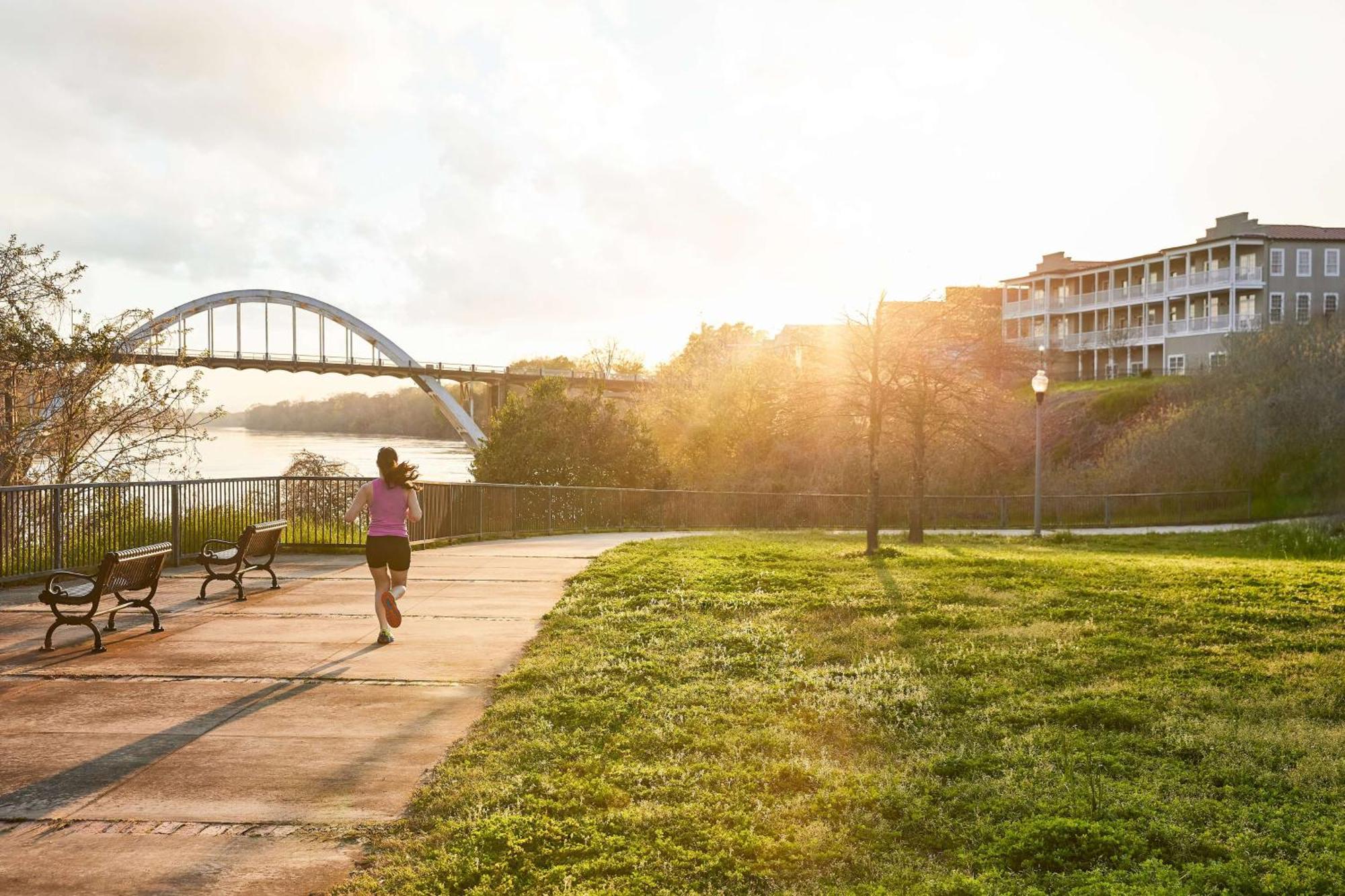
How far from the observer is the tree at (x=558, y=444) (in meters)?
35.2

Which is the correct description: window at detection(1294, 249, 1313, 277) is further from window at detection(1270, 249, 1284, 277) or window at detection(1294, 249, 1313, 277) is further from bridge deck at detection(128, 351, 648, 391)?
bridge deck at detection(128, 351, 648, 391)

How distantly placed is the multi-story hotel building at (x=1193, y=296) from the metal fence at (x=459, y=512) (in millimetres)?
32319

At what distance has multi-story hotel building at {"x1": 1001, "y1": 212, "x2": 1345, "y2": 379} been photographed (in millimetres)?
66312

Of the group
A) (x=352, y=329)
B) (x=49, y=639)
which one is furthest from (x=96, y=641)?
(x=352, y=329)

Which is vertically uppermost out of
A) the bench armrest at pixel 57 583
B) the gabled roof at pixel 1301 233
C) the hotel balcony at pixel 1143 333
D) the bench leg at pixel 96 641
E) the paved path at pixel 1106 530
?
the gabled roof at pixel 1301 233

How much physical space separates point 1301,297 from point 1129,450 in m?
36.6

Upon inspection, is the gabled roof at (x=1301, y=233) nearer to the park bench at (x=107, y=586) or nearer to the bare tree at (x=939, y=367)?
the bare tree at (x=939, y=367)

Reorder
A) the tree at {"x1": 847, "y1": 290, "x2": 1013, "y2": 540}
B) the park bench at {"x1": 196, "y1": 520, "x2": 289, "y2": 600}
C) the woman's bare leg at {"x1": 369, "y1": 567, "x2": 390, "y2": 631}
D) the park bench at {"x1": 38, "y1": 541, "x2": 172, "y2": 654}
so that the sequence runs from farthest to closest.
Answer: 1. the tree at {"x1": 847, "y1": 290, "x2": 1013, "y2": 540}
2. the park bench at {"x1": 196, "y1": 520, "x2": 289, "y2": 600}
3. the woman's bare leg at {"x1": 369, "y1": 567, "x2": 390, "y2": 631}
4. the park bench at {"x1": 38, "y1": 541, "x2": 172, "y2": 654}

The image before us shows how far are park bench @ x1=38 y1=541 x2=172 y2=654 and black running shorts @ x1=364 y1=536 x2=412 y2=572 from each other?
2012 millimetres

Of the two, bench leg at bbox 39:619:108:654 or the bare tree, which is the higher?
the bare tree

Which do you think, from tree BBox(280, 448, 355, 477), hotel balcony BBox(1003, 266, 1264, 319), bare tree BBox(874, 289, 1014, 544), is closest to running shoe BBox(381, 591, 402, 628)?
bare tree BBox(874, 289, 1014, 544)

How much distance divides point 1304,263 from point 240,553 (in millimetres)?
73675

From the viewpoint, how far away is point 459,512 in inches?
762

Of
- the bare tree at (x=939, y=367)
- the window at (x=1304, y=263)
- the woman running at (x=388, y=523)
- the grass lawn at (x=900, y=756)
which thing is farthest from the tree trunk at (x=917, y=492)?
the window at (x=1304, y=263)
